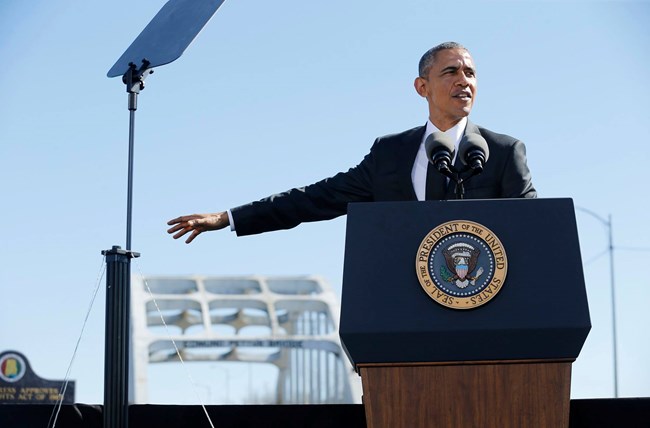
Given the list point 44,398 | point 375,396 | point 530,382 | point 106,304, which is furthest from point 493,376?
point 44,398

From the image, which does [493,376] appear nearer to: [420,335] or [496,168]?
[420,335]

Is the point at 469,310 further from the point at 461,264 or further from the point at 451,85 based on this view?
the point at 451,85

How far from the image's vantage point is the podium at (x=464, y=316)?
368 cm

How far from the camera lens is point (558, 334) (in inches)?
144

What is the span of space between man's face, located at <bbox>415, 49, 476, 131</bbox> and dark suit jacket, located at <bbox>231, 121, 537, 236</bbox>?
0.09 meters

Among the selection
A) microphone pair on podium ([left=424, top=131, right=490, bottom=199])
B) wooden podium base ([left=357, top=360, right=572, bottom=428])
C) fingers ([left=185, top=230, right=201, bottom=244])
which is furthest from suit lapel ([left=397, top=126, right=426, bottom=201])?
wooden podium base ([left=357, top=360, right=572, bottom=428])

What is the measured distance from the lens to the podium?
145 inches

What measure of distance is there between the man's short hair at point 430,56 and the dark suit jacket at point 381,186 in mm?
248

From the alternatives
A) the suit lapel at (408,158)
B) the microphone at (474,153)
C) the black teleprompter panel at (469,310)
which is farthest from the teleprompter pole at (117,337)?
the microphone at (474,153)

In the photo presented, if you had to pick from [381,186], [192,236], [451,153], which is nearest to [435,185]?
[381,186]

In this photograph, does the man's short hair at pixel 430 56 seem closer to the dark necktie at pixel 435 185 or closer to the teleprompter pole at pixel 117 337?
the dark necktie at pixel 435 185

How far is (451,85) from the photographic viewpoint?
189 inches

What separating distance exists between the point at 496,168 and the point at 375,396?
48.2 inches

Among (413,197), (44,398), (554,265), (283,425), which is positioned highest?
(413,197)
